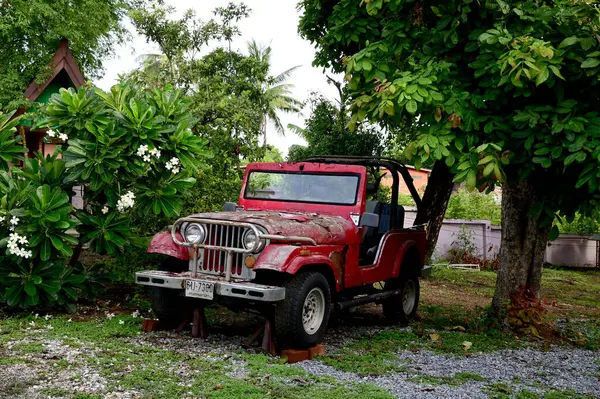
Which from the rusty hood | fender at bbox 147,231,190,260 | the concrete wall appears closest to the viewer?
the rusty hood

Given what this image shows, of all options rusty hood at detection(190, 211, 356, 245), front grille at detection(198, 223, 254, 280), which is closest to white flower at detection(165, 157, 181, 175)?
rusty hood at detection(190, 211, 356, 245)

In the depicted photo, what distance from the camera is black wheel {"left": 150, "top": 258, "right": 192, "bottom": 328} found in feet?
24.2

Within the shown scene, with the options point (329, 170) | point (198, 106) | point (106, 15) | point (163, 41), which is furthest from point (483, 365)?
point (106, 15)

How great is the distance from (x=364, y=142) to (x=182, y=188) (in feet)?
26.5

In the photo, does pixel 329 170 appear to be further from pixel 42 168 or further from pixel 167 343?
pixel 42 168

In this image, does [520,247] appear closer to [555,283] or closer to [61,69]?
[555,283]

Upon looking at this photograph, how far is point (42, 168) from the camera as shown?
8.32 metres

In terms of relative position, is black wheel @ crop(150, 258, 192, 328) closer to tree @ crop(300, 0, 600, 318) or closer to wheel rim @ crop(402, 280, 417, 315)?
tree @ crop(300, 0, 600, 318)

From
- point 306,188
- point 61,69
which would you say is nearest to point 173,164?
point 306,188

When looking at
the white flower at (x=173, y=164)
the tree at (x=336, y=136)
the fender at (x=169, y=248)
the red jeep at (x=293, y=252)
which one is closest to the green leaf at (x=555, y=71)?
the red jeep at (x=293, y=252)

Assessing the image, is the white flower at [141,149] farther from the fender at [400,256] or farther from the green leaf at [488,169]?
the green leaf at [488,169]

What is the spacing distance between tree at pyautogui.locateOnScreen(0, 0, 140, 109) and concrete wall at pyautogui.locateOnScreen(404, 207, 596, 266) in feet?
34.1

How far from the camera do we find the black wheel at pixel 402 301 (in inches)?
356

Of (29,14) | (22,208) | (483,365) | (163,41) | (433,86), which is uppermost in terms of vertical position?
(29,14)
